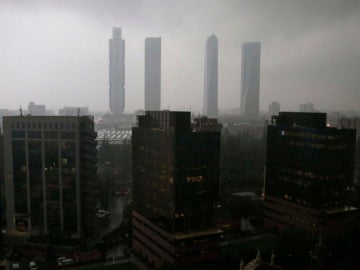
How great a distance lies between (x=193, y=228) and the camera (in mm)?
10359

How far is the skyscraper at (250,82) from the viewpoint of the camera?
88.5 feet

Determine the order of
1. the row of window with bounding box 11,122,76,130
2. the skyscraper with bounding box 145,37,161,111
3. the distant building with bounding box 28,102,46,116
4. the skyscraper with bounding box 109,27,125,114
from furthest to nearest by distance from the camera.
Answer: the skyscraper with bounding box 109,27,125,114
the skyscraper with bounding box 145,37,161,111
the distant building with bounding box 28,102,46,116
the row of window with bounding box 11,122,76,130

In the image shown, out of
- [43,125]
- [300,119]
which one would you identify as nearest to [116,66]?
[43,125]

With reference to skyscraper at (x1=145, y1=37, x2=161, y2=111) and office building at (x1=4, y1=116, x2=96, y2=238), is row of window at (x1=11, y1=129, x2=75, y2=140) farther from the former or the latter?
skyscraper at (x1=145, y1=37, x2=161, y2=111)

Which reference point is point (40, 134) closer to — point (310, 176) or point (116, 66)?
point (310, 176)

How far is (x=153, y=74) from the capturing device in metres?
36.4

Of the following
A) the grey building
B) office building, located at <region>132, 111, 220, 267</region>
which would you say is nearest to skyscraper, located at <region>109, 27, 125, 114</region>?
the grey building

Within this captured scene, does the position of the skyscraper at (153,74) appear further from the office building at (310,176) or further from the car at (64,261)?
the car at (64,261)

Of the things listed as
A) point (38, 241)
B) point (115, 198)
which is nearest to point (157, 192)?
point (38, 241)

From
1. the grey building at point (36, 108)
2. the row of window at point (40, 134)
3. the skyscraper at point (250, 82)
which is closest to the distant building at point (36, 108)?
the grey building at point (36, 108)

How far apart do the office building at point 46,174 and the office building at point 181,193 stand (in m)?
2.94

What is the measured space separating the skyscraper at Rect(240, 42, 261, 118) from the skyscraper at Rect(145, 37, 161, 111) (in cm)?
823

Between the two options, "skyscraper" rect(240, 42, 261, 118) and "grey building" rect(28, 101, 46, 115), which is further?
"grey building" rect(28, 101, 46, 115)

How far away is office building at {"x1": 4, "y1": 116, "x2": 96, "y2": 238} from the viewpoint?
12.7m
